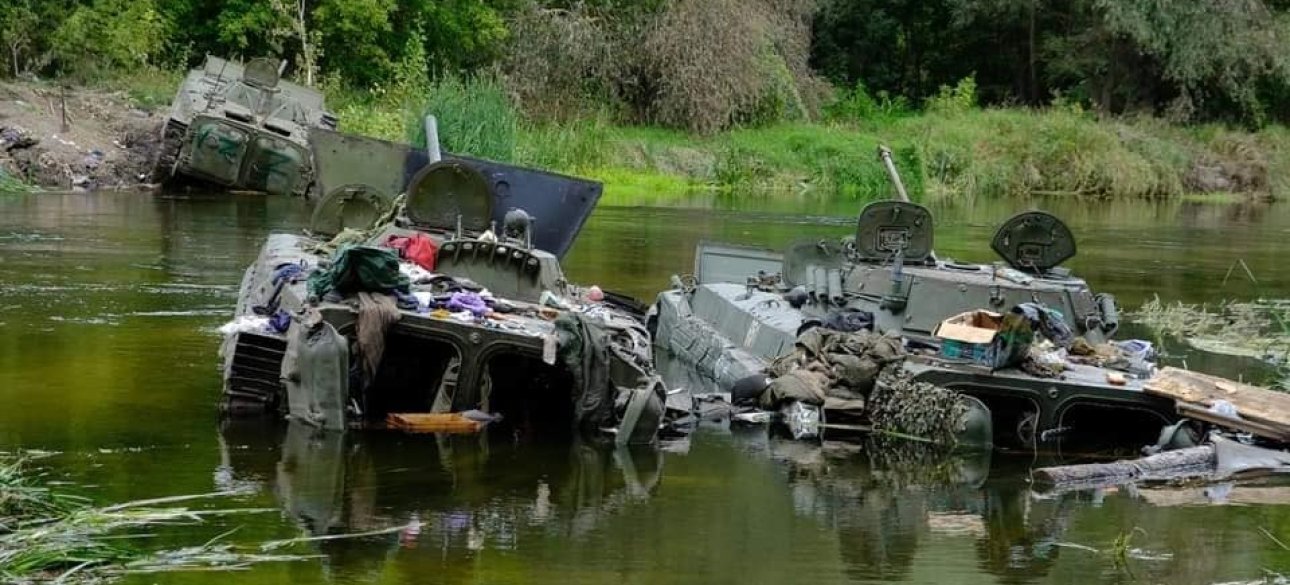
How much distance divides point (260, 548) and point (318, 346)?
3388 millimetres

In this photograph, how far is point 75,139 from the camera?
3675 cm

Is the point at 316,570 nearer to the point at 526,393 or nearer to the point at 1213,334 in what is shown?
the point at 526,393

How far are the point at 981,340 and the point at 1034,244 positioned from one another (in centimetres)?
274

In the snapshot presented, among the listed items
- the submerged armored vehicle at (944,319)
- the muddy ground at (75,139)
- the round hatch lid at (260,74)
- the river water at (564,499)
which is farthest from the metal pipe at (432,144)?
the muddy ground at (75,139)

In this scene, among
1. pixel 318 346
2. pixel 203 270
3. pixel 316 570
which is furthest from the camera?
pixel 203 270

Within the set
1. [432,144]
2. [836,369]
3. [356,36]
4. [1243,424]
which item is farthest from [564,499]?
[356,36]

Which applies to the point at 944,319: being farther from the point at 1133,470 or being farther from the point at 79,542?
the point at 79,542

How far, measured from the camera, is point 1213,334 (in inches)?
904

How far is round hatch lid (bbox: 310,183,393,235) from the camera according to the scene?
19938 millimetres

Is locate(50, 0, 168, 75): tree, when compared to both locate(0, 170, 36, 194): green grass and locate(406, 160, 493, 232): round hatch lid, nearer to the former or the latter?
locate(0, 170, 36, 194): green grass

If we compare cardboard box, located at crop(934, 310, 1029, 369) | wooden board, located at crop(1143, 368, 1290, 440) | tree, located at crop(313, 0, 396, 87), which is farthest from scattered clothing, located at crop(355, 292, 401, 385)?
tree, located at crop(313, 0, 396, 87)

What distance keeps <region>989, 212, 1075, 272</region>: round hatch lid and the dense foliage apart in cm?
2638

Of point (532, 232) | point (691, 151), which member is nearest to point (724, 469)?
point (532, 232)

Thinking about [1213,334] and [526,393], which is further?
[1213,334]
